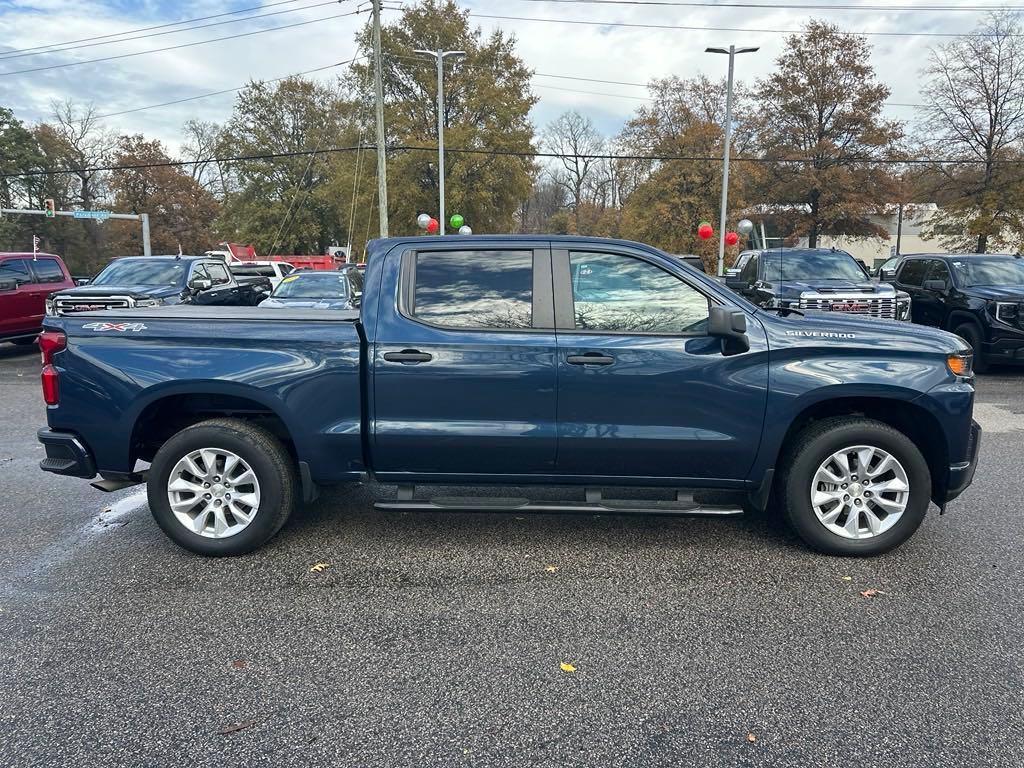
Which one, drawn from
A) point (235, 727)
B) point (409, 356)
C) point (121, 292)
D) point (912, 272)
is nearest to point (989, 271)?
point (912, 272)

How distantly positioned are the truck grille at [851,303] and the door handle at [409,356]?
8.35 metres

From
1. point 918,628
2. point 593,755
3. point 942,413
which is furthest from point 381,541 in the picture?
point 942,413

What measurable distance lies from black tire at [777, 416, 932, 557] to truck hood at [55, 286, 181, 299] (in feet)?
35.5

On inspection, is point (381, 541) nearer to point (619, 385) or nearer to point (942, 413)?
point (619, 385)

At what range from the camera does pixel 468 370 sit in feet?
12.9

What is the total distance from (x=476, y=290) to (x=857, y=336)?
85.4 inches

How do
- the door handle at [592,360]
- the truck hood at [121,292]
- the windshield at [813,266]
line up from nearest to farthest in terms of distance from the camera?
the door handle at [592,360] < the truck hood at [121,292] < the windshield at [813,266]

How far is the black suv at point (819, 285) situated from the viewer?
1073 centimetres

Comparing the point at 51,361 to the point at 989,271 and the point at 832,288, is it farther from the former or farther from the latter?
the point at 989,271

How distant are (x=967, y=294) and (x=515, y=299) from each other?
9942 mm

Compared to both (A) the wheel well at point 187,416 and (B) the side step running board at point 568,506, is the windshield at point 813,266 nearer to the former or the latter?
(B) the side step running board at point 568,506

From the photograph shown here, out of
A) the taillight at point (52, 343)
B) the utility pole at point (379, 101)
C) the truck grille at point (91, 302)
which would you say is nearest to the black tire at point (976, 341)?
the taillight at point (52, 343)

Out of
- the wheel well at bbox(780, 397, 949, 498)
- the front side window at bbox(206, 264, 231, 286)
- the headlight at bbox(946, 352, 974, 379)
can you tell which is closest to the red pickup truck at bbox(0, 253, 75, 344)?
the front side window at bbox(206, 264, 231, 286)

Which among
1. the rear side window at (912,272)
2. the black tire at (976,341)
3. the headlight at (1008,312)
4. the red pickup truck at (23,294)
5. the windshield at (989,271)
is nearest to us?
the headlight at (1008,312)
